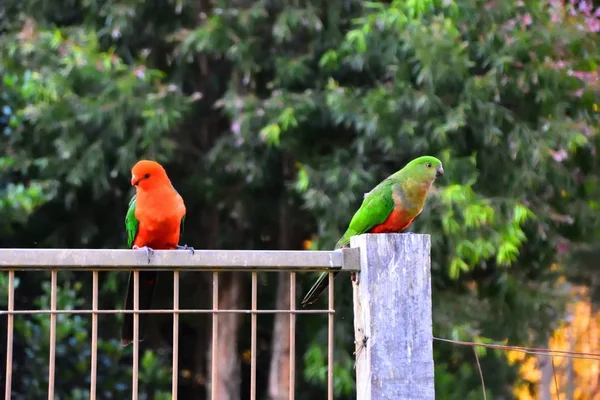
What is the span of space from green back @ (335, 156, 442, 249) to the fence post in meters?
1.50

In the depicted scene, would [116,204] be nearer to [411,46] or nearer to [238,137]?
[238,137]

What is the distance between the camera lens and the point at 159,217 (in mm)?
3666

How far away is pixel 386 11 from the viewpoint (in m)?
6.08

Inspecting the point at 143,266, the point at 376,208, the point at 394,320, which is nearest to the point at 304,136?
the point at 376,208

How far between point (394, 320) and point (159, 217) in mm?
1499

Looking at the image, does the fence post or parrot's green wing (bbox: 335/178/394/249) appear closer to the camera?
the fence post

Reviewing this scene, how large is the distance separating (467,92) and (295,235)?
2217mm

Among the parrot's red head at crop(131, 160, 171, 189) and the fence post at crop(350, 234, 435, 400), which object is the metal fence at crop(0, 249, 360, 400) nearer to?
the fence post at crop(350, 234, 435, 400)

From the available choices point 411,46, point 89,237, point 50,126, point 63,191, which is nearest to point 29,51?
point 50,126

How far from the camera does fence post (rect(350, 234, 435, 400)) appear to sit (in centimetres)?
241

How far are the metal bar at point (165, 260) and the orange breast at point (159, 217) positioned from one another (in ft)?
4.33

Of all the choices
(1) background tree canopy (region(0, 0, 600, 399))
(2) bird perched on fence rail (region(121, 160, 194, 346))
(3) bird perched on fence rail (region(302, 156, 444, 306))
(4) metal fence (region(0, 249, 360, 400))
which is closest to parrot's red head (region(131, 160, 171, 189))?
(2) bird perched on fence rail (region(121, 160, 194, 346))

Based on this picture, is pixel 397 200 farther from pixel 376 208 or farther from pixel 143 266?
pixel 143 266

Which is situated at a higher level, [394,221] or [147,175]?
[147,175]
